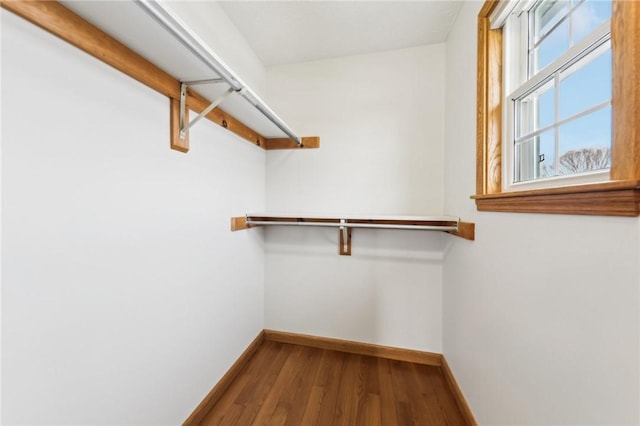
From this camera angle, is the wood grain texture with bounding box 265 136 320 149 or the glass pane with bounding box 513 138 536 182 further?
the wood grain texture with bounding box 265 136 320 149

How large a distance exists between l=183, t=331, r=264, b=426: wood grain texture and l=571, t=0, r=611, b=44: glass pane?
221cm

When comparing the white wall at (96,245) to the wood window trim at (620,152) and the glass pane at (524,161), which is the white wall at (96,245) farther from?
the glass pane at (524,161)

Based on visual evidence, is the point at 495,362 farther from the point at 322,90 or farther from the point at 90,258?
the point at 322,90

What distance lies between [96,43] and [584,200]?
58.4 inches

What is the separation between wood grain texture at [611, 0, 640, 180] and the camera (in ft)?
1.62

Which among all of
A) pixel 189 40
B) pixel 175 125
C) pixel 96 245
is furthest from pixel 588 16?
pixel 96 245

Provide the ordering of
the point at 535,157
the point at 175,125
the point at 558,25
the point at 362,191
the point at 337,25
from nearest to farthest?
the point at 558,25, the point at 535,157, the point at 175,125, the point at 337,25, the point at 362,191

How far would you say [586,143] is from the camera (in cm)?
69

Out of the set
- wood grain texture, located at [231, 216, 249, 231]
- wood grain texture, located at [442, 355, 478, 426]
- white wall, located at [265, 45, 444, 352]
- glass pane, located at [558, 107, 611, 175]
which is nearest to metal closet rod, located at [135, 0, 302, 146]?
wood grain texture, located at [231, 216, 249, 231]

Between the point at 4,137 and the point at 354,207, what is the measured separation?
1.68 meters

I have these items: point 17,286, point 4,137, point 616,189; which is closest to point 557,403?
point 616,189

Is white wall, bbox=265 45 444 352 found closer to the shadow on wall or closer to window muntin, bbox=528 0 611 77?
the shadow on wall

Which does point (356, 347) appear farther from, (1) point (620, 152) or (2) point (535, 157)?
(1) point (620, 152)

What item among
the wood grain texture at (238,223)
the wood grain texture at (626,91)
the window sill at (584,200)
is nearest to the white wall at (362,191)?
the wood grain texture at (238,223)
